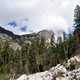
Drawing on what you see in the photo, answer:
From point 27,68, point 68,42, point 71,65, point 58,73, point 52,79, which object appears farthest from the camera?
point 68,42

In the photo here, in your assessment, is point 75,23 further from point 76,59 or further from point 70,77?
point 70,77

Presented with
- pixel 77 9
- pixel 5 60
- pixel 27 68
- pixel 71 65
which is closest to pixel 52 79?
pixel 71 65

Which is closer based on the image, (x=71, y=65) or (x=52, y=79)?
(x=52, y=79)

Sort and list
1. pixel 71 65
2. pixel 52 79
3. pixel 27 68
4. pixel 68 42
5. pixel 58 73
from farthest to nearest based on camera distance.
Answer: pixel 68 42
pixel 27 68
pixel 71 65
pixel 58 73
pixel 52 79

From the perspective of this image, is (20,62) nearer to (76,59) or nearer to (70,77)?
(76,59)

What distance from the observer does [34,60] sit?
9625cm

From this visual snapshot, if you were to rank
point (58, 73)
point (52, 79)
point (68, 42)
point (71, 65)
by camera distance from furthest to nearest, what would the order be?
1. point (68, 42)
2. point (71, 65)
3. point (58, 73)
4. point (52, 79)

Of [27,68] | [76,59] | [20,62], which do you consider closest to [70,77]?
[76,59]

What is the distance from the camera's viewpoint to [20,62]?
99.7 metres

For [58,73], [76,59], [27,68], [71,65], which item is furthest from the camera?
[27,68]

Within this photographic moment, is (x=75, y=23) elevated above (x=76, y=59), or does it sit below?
above

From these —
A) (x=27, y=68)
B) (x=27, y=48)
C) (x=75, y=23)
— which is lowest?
(x=27, y=68)

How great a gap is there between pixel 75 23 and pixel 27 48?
68.3 feet

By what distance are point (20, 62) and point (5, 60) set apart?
16.6 ft
